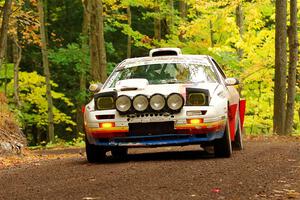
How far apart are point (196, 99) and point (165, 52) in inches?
95.6

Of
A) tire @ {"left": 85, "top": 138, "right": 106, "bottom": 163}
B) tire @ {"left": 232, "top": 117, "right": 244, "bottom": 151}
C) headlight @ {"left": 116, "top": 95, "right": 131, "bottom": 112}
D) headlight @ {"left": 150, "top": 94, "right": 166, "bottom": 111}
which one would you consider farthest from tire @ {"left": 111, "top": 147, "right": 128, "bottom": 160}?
tire @ {"left": 232, "top": 117, "right": 244, "bottom": 151}

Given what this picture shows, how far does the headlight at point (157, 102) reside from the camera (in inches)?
332

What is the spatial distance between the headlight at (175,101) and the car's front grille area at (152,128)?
0.75 ft

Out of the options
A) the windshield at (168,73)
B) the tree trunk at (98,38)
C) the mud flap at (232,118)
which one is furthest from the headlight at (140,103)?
the tree trunk at (98,38)

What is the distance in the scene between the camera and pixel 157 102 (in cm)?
842

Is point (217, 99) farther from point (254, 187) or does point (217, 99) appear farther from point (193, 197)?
point (193, 197)

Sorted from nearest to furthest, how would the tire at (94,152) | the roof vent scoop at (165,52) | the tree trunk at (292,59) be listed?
the tire at (94,152), the roof vent scoop at (165,52), the tree trunk at (292,59)

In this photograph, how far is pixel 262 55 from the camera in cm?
2691

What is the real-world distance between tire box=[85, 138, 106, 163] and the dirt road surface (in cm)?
35

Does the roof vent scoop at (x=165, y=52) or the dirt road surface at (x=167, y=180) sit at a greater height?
the roof vent scoop at (x=165, y=52)

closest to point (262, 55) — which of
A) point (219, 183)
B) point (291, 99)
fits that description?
point (291, 99)

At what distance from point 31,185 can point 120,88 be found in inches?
105

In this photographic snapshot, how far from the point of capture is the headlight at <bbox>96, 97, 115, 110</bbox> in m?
8.65

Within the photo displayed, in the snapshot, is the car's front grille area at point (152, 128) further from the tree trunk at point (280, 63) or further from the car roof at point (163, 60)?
the tree trunk at point (280, 63)
